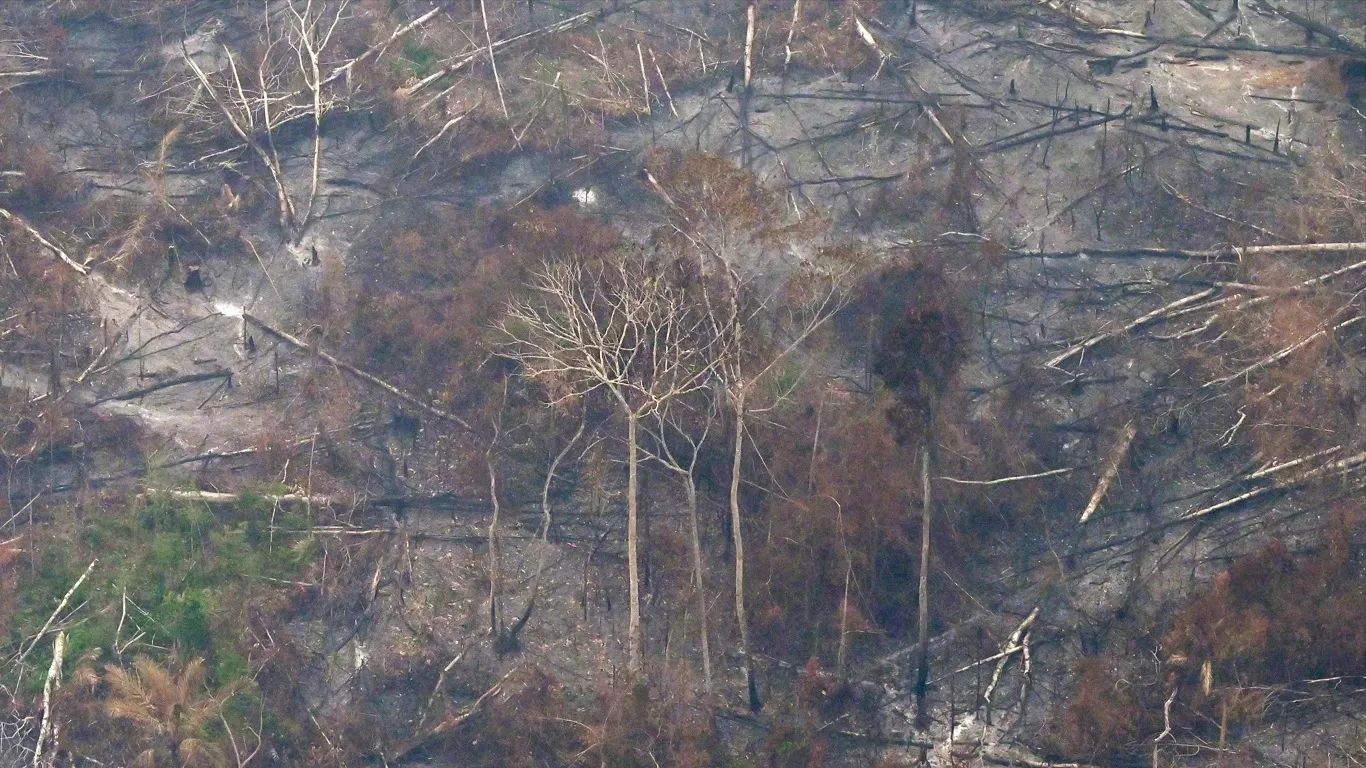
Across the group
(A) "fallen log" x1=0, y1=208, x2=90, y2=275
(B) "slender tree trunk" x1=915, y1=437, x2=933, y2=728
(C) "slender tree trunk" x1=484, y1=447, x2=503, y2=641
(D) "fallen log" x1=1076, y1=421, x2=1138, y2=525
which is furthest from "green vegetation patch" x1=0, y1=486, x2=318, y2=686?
(D) "fallen log" x1=1076, y1=421, x2=1138, y2=525

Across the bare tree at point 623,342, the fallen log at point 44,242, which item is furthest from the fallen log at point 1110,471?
the fallen log at point 44,242

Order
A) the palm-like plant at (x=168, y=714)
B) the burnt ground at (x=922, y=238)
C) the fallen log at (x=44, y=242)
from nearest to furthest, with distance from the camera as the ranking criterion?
the palm-like plant at (x=168, y=714) → the burnt ground at (x=922, y=238) → the fallen log at (x=44, y=242)

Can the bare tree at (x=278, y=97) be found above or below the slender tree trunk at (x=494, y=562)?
above

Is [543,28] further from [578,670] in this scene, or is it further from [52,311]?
[578,670]

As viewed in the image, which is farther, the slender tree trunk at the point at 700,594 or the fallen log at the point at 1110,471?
the fallen log at the point at 1110,471

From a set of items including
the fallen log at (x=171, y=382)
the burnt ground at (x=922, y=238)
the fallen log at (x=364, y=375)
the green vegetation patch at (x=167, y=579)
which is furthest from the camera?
the fallen log at (x=171, y=382)

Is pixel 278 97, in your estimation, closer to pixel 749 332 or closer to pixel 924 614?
pixel 749 332

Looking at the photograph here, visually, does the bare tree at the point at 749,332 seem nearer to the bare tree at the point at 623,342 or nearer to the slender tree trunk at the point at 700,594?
the bare tree at the point at 623,342
